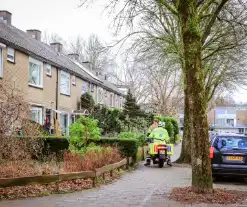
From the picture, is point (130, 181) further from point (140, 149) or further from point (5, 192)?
point (140, 149)

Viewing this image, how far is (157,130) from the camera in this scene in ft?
58.6

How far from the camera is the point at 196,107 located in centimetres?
995

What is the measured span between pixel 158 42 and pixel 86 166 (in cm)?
978

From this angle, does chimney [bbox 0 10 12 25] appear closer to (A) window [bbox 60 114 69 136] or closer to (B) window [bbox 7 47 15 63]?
(B) window [bbox 7 47 15 63]

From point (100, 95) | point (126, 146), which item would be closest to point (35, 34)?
point (100, 95)

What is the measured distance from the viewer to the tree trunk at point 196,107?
979 cm

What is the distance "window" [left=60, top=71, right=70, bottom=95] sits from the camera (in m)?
30.7

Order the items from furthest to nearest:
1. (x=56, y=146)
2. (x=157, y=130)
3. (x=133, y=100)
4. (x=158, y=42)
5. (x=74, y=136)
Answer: (x=133, y=100), (x=158, y=42), (x=56, y=146), (x=157, y=130), (x=74, y=136)

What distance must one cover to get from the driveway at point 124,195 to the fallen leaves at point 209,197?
300 millimetres

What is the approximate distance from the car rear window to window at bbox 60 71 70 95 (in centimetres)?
1908

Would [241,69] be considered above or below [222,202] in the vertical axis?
above

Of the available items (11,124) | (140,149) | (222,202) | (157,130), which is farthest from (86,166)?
(140,149)

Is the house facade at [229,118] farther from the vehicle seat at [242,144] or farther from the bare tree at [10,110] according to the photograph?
the bare tree at [10,110]

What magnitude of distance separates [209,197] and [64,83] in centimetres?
2335
